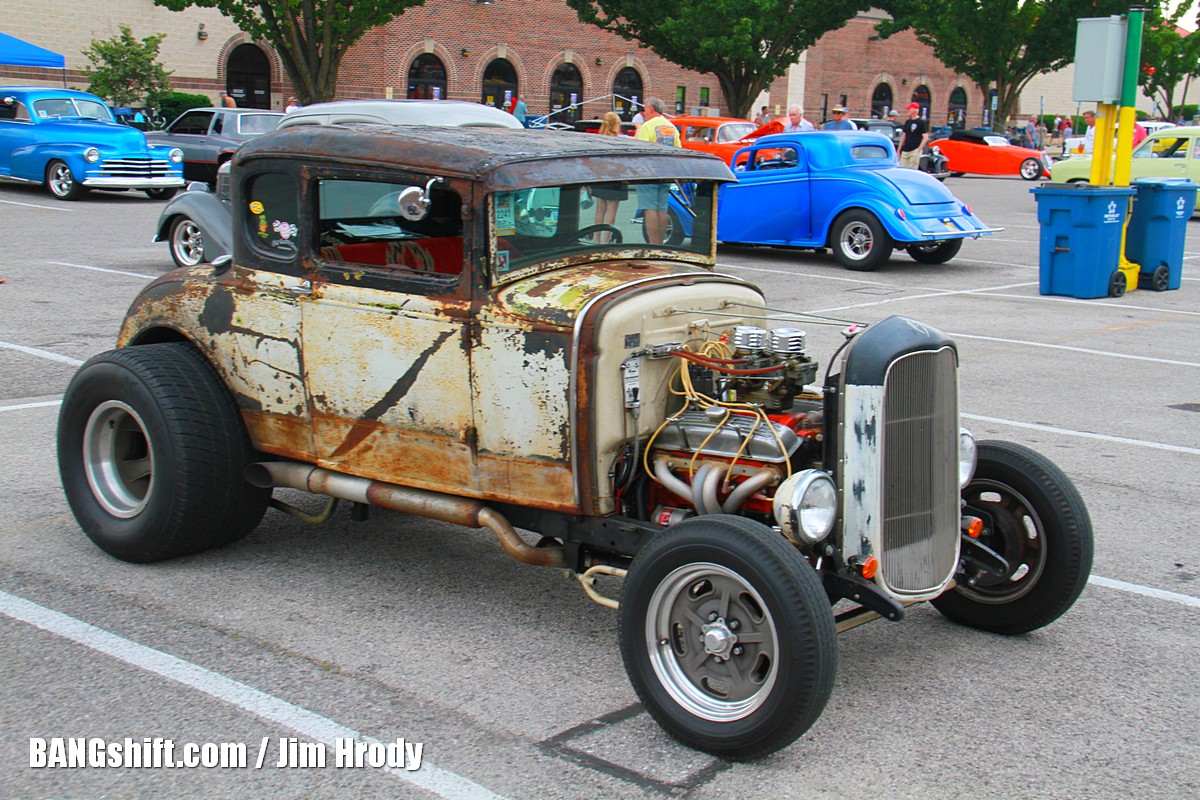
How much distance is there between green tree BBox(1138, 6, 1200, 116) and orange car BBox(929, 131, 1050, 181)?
1652 centimetres

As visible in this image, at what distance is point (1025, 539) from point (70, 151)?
19681mm

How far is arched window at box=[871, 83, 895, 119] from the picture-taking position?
58.2m

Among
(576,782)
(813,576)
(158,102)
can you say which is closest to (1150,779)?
(813,576)

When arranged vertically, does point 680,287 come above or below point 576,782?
above

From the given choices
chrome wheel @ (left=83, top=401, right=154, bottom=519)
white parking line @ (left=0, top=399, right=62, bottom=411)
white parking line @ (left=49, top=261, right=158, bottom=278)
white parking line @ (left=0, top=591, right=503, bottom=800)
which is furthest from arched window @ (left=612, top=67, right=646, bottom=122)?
white parking line @ (left=0, top=591, right=503, bottom=800)

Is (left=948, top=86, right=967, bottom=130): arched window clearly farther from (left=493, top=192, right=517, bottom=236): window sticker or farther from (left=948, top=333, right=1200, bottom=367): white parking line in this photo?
(left=493, top=192, right=517, bottom=236): window sticker

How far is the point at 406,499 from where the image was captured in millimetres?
4789

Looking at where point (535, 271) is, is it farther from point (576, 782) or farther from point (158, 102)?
point (158, 102)

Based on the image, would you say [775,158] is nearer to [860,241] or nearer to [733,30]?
[860,241]

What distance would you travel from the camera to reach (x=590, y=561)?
4.54 meters

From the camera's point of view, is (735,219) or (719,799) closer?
(719,799)

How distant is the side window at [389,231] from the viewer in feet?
15.3

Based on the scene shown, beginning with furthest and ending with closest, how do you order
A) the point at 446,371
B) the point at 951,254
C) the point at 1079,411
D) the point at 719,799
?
the point at 951,254
the point at 1079,411
the point at 446,371
the point at 719,799

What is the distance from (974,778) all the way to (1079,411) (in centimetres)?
542
